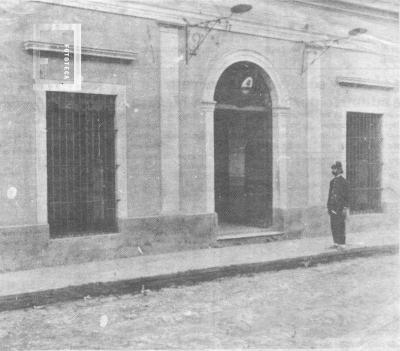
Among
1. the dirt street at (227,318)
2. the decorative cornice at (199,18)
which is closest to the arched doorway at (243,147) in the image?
the decorative cornice at (199,18)

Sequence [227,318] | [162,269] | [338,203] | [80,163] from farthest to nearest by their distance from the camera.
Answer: [338,203]
[80,163]
[162,269]
[227,318]

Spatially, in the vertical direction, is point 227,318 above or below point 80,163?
below

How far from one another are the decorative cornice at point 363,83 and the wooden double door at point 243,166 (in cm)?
208

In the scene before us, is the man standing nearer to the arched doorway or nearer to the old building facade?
the old building facade

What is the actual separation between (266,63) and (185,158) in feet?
9.04

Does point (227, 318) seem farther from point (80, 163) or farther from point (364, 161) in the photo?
point (364, 161)

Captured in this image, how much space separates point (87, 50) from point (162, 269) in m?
3.66

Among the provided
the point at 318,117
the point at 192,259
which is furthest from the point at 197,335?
the point at 318,117

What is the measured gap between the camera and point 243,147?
12172 millimetres

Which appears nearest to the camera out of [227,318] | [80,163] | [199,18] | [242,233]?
[227,318]

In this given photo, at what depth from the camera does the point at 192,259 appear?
906 cm

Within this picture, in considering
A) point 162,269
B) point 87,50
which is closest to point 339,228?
point 162,269

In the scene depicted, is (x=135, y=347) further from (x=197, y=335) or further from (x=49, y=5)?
(x=49, y=5)

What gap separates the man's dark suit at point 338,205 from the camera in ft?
33.1
